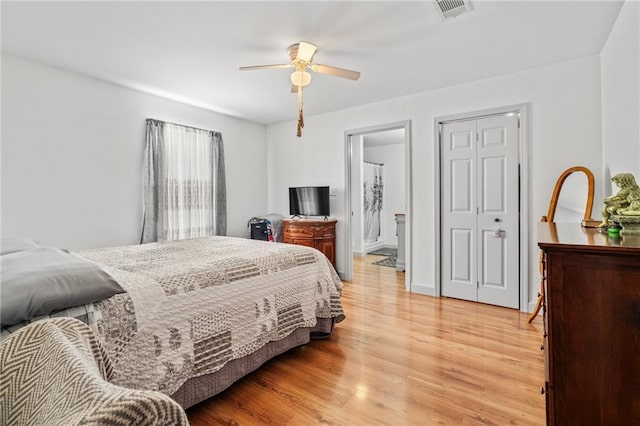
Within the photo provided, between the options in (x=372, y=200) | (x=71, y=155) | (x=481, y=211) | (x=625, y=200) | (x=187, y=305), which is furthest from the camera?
(x=372, y=200)

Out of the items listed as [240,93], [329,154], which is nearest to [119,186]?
[240,93]

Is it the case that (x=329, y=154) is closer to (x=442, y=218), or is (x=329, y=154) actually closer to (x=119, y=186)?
(x=442, y=218)

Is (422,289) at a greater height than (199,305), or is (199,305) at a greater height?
(199,305)

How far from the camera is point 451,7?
2234 millimetres

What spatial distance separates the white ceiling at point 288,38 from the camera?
2246mm

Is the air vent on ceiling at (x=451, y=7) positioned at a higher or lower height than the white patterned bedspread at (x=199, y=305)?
higher

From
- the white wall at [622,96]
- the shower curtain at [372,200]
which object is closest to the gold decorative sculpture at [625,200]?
the white wall at [622,96]

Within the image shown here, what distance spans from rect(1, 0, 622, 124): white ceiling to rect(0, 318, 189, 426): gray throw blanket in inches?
90.1

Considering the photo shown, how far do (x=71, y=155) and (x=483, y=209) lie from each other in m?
4.56

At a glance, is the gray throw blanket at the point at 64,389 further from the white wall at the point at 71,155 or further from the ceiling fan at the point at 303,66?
the white wall at the point at 71,155

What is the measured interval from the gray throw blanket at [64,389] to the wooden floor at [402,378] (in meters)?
1.32

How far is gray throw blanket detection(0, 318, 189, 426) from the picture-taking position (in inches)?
17.9

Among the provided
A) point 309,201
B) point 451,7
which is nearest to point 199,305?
point 451,7

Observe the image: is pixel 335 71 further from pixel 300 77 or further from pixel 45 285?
pixel 45 285
